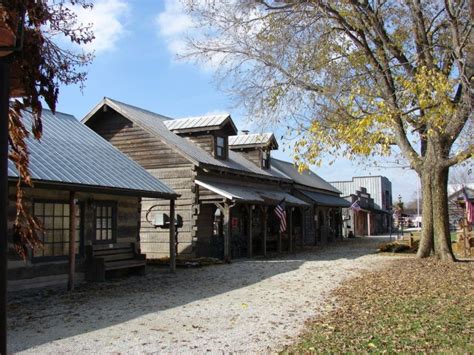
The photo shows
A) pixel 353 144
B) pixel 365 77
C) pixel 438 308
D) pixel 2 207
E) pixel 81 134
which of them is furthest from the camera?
pixel 81 134

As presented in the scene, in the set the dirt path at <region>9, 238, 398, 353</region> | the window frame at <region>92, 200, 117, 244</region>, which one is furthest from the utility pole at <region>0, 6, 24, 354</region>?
the window frame at <region>92, 200, 117, 244</region>

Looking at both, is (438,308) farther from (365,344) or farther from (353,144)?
(353,144)

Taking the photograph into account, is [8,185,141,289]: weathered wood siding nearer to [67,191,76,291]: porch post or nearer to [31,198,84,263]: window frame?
[31,198,84,263]: window frame

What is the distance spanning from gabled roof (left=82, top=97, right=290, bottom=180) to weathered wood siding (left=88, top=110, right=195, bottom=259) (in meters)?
0.33

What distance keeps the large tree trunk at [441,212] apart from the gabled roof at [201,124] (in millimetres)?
10173

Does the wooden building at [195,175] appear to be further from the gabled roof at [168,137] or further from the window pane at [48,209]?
the window pane at [48,209]

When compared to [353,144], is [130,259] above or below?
below

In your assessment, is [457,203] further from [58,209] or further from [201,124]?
[58,209]

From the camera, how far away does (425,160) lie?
1938cm

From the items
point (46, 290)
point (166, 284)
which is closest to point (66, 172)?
point (46, 290)

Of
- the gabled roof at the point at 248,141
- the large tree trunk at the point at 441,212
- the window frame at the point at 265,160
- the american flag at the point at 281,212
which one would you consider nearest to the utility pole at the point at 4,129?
the large tree trunk at the point at 441,212

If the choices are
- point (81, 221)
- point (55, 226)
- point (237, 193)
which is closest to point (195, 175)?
point (237, 193)

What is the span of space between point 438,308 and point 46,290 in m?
9.22

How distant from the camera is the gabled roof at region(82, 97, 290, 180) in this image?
21906 mm
